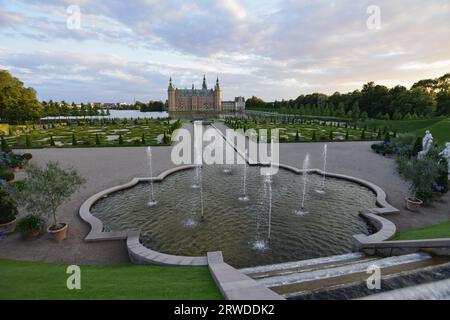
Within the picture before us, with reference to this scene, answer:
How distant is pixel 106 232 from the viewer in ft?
24.5

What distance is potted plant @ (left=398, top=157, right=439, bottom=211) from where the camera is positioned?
895 cm

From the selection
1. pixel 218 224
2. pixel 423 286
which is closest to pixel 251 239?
pixel 218 224

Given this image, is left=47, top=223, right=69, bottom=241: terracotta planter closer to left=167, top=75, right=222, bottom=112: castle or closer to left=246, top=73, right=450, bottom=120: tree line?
left=246, top=73, right=450, bottom=120: tree line

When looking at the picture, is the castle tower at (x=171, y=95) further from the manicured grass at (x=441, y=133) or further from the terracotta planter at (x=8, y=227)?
the terracotta planter at (x=8, y=227)

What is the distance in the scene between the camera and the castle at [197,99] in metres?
125

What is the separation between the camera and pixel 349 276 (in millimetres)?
5172

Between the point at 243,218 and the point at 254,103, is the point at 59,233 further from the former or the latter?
the point at 254,103

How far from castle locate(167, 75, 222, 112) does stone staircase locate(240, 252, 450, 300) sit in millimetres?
120312

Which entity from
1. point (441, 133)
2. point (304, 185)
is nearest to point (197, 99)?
point (441, 133)

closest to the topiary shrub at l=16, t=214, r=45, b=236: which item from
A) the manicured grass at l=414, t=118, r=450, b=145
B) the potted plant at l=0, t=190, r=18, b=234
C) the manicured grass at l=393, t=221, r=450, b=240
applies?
the potted plant at l=0, t=190, r=18, b=234

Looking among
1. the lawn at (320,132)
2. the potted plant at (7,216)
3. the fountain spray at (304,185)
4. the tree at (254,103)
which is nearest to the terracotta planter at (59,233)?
the potted plant at (7,216)

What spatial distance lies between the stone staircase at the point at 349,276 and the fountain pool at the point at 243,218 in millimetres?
585
